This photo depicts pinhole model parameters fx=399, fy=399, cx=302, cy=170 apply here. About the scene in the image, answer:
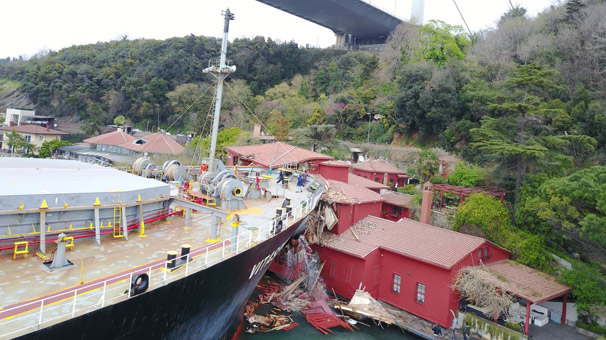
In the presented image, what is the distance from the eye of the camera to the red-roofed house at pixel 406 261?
1759 centimetres

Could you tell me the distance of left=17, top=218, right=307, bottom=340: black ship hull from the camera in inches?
267

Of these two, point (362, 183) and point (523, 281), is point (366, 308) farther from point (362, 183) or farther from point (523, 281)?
point (362, 183)

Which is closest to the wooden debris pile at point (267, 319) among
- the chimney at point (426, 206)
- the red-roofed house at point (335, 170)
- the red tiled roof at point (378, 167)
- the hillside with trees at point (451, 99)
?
the chimney at point (426, 206)

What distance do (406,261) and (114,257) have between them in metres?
13.5

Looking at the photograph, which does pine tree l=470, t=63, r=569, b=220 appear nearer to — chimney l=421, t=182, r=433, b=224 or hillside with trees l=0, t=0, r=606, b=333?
hillside with trees l=0, t=0, r=606, b=333

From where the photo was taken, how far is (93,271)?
337 inches

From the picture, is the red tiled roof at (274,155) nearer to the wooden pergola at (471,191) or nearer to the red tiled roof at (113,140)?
the wooden pergola at (471,191)

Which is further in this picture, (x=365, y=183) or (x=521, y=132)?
(x=365, y=183)

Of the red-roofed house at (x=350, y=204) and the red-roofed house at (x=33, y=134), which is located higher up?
the red-roofed house at (x=33, y=134)

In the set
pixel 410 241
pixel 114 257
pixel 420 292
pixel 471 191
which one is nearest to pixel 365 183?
pixel 471 191

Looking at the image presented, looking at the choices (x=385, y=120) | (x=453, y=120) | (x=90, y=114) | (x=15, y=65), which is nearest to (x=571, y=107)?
(x=453, y=120)

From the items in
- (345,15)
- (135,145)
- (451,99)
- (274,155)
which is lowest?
(135,145)

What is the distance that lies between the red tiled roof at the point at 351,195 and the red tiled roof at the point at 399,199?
2.95 metres

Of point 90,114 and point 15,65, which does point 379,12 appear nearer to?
point 90,114
